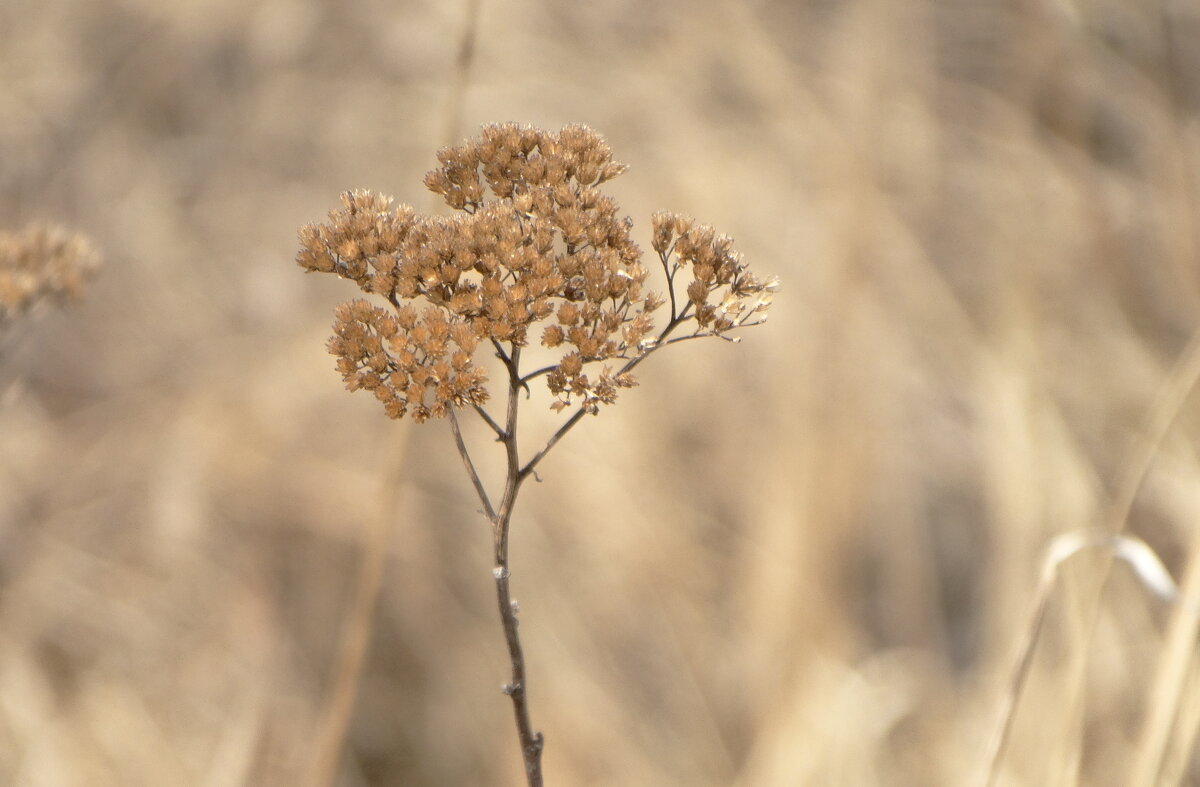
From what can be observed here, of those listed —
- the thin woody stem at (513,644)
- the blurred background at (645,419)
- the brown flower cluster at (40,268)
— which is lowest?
the thin woody stem at (513,644)

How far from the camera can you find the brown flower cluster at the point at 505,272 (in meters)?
0.73

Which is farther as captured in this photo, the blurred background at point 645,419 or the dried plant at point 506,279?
the blurred background at point 645,419

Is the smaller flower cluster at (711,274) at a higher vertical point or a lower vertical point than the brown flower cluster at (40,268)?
lower

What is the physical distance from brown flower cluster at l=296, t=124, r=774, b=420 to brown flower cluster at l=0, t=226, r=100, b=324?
0.48m

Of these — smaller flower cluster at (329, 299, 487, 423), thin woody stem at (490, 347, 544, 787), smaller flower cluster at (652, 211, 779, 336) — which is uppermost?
smaller flower cluster at (652, 211, 779, 336)

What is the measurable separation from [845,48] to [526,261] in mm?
4107

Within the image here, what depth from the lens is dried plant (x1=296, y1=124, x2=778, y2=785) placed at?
72 cm

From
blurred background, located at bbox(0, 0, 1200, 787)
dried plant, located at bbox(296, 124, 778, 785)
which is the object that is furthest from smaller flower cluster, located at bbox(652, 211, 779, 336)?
blurred background, located at bbox(0, 0, 1200, 787)

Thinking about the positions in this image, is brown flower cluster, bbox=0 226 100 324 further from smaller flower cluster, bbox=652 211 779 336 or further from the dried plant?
smaller flower cluster, bbox=652 211 779 336

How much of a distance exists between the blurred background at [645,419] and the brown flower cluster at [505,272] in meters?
1.87

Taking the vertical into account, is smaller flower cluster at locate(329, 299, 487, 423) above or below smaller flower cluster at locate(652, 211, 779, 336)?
below

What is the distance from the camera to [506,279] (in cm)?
78

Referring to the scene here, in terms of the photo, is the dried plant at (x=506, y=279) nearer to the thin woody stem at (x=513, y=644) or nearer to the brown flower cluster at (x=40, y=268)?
the thin woody stem at (x=513, y=644)

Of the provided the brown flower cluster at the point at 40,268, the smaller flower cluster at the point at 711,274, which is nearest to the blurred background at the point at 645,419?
the smaller flower cluster at the point at 711,274
